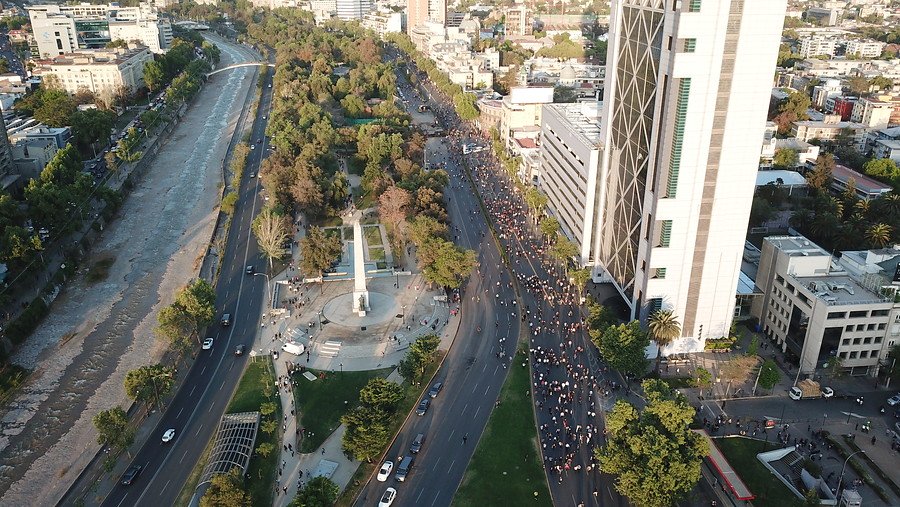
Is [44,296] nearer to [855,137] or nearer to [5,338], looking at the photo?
[5,338]

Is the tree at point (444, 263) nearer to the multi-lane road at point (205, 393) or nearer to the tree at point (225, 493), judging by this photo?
the multi-lane road at point (205, 393)

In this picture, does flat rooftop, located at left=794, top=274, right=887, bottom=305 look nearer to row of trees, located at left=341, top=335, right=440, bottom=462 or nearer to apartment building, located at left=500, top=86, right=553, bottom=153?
row of trees, located at left=341, top=335, right=440, bottom=462

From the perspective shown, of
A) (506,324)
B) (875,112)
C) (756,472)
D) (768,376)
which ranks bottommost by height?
(756,472)

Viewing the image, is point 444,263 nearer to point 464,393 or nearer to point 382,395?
point 464,393

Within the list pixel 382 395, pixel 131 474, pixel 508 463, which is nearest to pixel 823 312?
pixel 508 463

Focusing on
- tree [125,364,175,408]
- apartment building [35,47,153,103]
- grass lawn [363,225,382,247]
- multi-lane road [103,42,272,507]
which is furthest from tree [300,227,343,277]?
apartment building [35,47,153,103]

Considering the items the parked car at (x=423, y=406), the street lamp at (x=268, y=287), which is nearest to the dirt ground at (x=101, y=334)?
the street lamp at (x=268, y=287)

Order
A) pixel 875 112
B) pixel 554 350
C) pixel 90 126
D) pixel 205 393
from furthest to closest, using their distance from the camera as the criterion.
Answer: pixel 875 112
pixel 90 126
pixel 554 350
pixel 205 393

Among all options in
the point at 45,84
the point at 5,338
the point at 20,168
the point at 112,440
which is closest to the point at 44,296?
the point at 5,338
